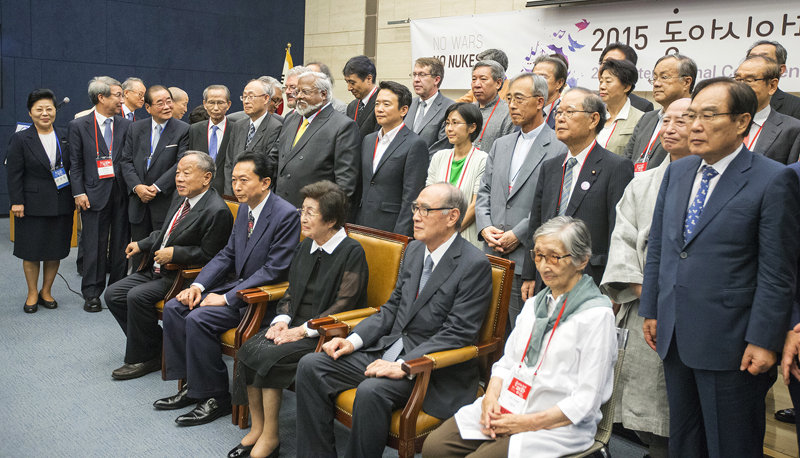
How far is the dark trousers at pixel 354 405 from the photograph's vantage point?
233cm

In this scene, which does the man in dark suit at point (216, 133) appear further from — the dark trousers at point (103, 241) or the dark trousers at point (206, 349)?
the dark trousers at point (206, 349)

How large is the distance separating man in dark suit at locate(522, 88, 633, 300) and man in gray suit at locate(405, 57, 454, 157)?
54.5 inches

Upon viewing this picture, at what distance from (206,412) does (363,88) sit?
8.40ft

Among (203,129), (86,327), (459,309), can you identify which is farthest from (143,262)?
(459,309)

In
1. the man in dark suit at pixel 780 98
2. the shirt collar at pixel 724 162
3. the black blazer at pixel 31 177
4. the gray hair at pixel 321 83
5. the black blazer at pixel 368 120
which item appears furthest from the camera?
the black blazer at pixel 31 177

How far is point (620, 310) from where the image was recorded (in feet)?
8.39

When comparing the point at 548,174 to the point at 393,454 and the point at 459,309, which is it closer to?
the point at 459,309

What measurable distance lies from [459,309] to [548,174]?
0.82 metres

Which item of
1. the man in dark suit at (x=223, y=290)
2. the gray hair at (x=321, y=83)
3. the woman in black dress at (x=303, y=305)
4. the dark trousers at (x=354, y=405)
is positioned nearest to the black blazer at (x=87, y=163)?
the gray hair at (x=321, y=83)

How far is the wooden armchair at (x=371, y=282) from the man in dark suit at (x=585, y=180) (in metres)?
0.61

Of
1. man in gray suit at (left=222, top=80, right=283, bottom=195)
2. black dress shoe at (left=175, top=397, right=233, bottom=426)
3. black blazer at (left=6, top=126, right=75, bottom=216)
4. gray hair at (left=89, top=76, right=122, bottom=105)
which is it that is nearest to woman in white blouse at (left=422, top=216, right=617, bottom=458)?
black dress shoe at (left=175, top=397, right=233, bottom=426)

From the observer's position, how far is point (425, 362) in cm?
229

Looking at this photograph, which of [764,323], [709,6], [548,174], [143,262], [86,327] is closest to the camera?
[764,323]

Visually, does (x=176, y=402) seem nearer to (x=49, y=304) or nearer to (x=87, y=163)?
(x=49, y=304)
